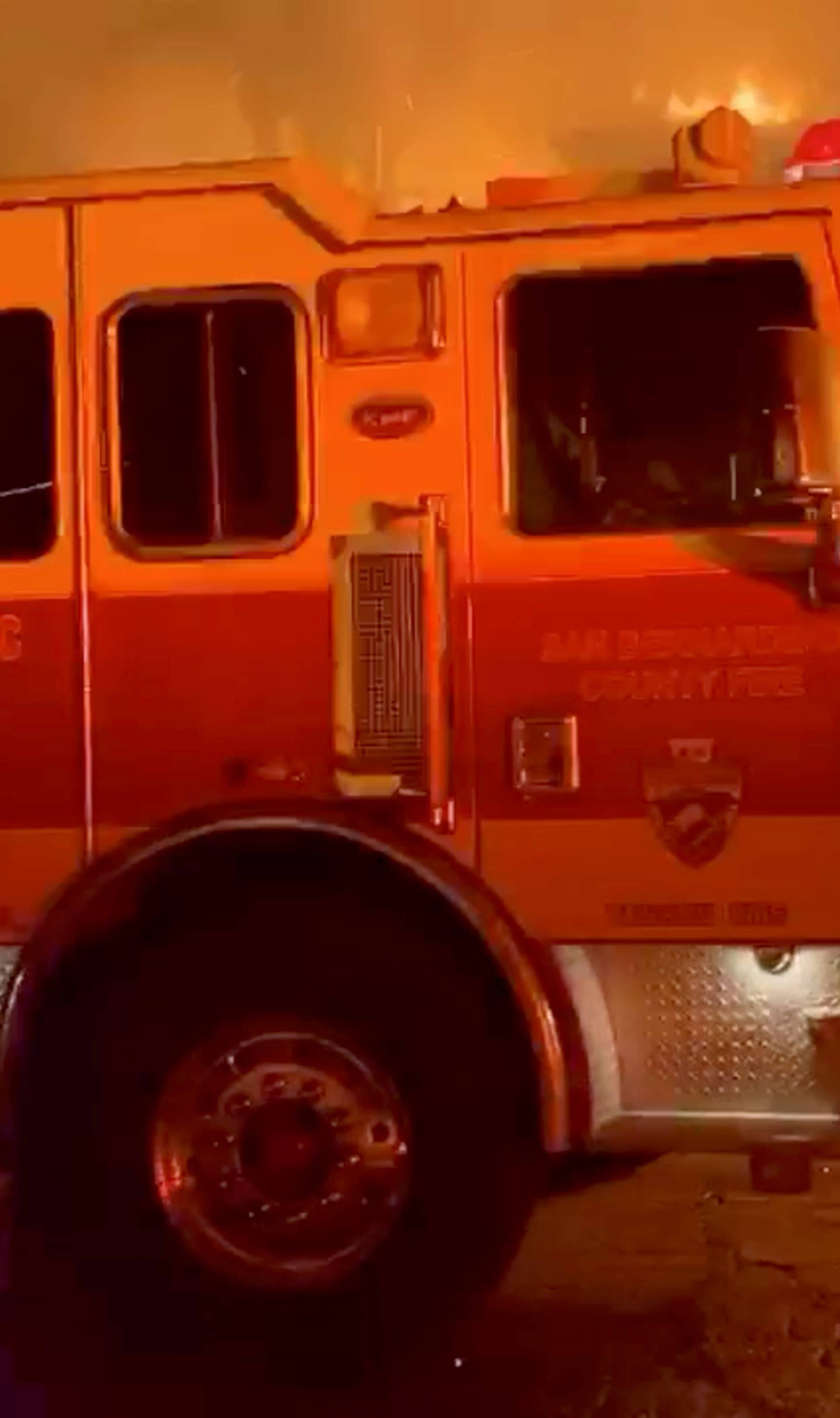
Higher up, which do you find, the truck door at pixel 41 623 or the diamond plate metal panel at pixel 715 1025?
the truck door at pixel 41 623

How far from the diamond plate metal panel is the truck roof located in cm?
164

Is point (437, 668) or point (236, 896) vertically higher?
point (437, 668)

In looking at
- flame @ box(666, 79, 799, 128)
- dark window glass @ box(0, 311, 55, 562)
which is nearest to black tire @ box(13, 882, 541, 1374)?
dark window glass @ box(0, 311, 55, 562)

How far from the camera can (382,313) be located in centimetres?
482

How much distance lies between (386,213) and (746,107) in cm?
94

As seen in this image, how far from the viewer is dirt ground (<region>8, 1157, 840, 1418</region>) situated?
16.4 ft

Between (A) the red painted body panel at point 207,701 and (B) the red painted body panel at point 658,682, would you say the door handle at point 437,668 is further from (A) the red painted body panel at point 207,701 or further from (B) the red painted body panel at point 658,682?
(A) the red painted body panel at point 207,701

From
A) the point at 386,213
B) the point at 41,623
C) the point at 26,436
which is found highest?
the point at 386,213

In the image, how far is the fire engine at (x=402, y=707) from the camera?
4.68 meters

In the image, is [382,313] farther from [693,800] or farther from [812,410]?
[693,800]

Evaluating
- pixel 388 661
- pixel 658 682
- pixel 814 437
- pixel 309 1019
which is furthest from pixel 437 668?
pixel 814 437

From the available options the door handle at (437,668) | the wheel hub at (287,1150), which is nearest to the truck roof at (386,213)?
the door handle at (437,668)

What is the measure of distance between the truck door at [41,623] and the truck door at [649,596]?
970 mm

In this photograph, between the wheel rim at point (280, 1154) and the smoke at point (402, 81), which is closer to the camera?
the wheel rim at point (280, 1154)
